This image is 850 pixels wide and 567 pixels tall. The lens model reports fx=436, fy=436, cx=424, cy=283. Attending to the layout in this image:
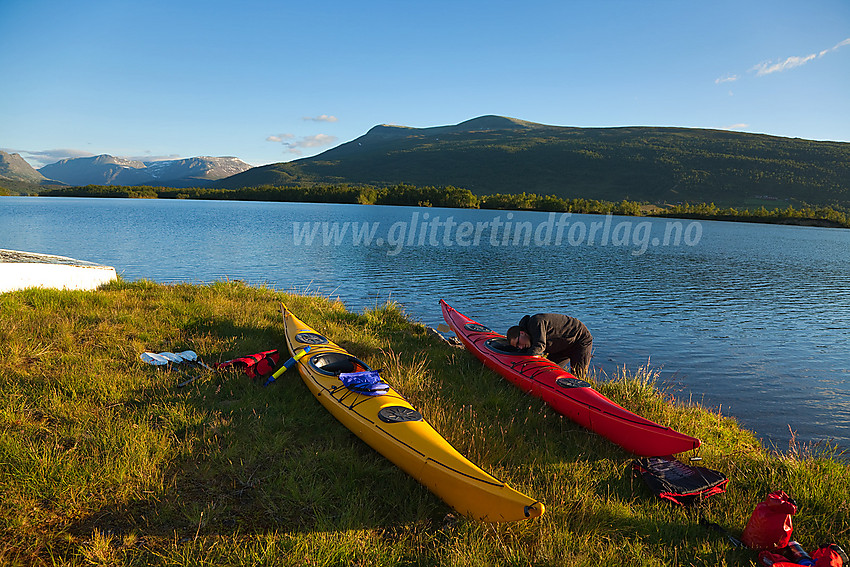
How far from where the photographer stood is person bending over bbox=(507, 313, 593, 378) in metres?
8.15

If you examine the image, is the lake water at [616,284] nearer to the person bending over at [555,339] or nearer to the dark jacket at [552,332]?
the person bending over at [555,339]

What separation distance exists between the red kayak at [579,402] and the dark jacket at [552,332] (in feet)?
1.10

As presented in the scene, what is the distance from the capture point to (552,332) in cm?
849

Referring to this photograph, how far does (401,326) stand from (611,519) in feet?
24.5

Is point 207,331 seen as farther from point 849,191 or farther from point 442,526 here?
point 849,191

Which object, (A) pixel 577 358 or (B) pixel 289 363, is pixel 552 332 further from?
(B) pixel 289 363

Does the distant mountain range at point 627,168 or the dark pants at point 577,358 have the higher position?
the distant mountain range at point 627,168

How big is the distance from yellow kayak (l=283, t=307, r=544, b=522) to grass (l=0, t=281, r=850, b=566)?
0.15 meters

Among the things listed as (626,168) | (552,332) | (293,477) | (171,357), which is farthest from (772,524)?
(626,168)

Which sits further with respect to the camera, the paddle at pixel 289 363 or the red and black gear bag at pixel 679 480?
the paddle at pixel 289 363

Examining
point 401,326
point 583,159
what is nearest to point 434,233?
point 401,326

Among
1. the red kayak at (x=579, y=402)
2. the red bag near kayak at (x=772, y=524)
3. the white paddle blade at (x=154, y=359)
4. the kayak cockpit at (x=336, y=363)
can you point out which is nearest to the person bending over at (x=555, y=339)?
the red kayak at (x=579, y=402)

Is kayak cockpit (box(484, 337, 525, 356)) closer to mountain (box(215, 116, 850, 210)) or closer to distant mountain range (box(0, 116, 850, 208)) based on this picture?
mountain (box(215, 116, 850, 210))

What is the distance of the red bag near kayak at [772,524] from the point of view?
378 cm
